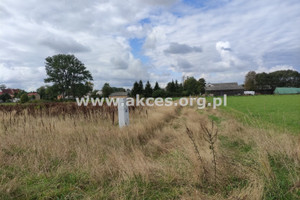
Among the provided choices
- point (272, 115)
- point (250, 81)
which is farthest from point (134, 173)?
point (250, 81)

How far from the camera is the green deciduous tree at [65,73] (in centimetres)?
5103

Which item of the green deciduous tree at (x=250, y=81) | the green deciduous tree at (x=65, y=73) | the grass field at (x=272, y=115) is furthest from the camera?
the green deciduous tree at (x=250, y=81)

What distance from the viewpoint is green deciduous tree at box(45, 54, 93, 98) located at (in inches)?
2009

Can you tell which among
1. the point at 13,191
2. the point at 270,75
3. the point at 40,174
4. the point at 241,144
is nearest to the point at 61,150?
the point at 40,174

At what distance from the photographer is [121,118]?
17.7ft

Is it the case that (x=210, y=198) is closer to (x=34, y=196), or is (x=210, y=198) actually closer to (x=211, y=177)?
(x=211, y=177)

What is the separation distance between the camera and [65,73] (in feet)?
173

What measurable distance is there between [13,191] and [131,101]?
8.82 metres
